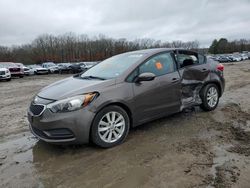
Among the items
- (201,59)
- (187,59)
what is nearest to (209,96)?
(201,59)

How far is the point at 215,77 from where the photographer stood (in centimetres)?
569

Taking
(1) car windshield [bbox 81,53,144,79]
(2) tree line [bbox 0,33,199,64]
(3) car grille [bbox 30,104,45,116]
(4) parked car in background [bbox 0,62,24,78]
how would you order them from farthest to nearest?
(2) tree line [bbox 0,33,199,64] → (4) parked car in background [bbox 0,62,24,78] → (1) car windshield [bbox 81,53,144,79] → (3) car grille [bbox 30,104,45,116]

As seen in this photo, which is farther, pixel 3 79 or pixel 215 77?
pixel 3 79

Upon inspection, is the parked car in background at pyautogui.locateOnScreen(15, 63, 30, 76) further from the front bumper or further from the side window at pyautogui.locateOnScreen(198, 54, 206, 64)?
the front bumper

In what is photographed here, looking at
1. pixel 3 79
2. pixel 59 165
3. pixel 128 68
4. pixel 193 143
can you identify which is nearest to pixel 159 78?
pixel 128 68

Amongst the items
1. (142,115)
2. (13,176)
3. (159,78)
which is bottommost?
→ (13,176)

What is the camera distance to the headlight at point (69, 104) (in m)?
3.56

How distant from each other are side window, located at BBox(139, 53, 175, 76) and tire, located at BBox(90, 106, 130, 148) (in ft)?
3.00

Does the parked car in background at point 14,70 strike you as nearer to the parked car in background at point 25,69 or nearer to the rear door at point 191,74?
the parked car in background at point 25,69

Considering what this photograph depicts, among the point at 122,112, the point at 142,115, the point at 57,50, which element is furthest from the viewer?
the point at 57,50

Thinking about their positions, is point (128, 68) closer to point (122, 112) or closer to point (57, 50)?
point (122, 112)

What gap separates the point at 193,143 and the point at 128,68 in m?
1.66

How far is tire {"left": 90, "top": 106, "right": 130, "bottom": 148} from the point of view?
371cm

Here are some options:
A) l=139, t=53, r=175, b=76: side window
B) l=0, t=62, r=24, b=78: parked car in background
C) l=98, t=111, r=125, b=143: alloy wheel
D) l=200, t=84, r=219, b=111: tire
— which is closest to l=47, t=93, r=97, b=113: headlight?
l=98, t=111, r=125, b=143: alloy wheel
